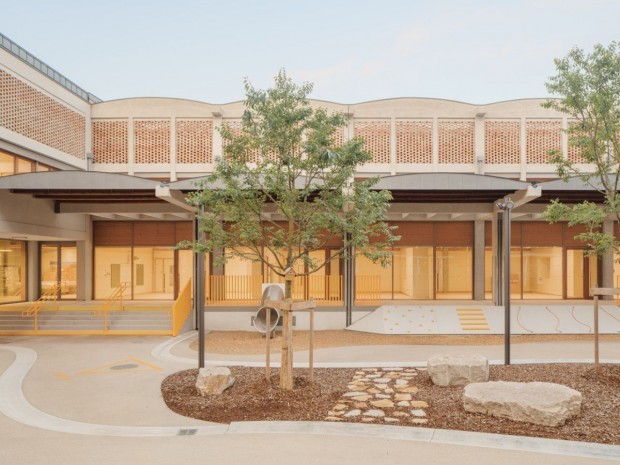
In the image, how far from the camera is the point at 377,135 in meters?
23.3

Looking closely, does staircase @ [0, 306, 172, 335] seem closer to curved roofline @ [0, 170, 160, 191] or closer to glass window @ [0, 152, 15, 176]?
curved roofline @ [0, 170, 160, 191]

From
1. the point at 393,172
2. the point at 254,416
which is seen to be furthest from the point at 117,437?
the point at 393,172

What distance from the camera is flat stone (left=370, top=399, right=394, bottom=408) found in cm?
789

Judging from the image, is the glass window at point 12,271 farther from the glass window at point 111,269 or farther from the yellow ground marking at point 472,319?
the yellow ground marking at point 472,319

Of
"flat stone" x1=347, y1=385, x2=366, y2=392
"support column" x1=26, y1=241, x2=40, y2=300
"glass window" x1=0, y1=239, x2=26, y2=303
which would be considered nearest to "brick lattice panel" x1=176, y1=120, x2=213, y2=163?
"support column" x1=26, y1=241, x2=40, y2=300

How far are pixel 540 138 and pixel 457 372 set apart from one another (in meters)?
17.7

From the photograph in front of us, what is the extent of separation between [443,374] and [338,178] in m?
4.14

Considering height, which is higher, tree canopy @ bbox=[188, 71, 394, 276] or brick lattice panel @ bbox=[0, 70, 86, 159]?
brick lattice panel @ bbox=[0, 70, 86, 159]

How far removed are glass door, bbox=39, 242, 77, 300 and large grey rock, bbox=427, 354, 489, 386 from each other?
19.3 meters

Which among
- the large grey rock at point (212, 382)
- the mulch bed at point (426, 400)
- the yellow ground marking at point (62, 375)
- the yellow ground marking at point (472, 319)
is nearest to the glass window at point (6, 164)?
the yellow ground marking at point (62, 375)

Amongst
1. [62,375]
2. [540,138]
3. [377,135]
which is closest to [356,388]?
[62,375]

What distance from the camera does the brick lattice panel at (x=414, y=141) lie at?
915 inches

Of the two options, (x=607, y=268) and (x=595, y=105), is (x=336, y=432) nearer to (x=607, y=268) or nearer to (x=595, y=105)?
(x=595, y=105)

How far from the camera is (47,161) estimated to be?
66.1 ft
